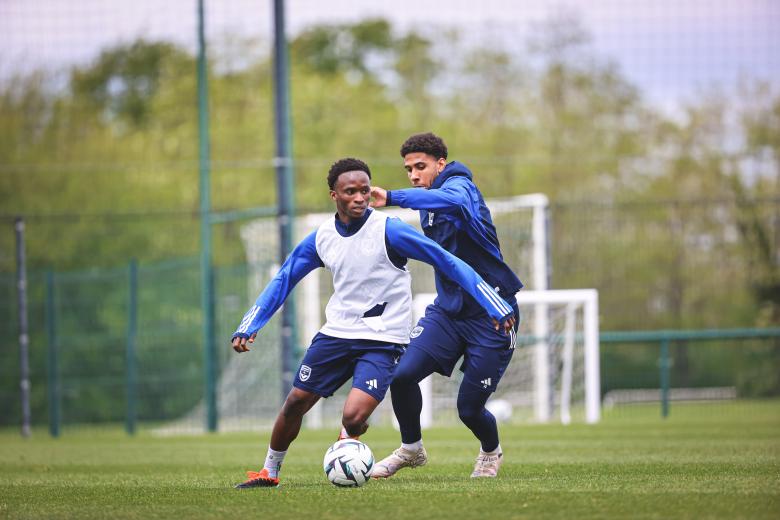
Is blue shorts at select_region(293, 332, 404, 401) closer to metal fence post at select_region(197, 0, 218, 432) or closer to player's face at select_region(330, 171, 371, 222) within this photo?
player's face at select_region(330, 171, 371, 222)

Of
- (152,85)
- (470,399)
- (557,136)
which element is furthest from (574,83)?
(470,399)

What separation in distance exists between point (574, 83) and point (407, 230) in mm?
25595

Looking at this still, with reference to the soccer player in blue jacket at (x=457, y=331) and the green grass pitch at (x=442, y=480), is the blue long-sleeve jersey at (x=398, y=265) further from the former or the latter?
the green grass pitch at (x=442, y=480)

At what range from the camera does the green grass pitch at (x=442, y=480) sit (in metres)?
6.47

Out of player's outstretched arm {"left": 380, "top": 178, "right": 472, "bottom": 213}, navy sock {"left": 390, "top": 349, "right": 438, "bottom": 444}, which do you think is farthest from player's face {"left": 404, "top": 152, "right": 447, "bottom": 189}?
navy sock {"left": 390, "top": 349, "right": 438, "bottom": 444}

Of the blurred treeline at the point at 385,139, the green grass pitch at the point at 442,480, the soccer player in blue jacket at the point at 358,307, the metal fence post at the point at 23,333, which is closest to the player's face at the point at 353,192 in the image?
the soccer player in blue jacket at the point at 358,307

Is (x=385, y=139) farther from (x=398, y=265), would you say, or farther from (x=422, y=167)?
(x=398, y=265)

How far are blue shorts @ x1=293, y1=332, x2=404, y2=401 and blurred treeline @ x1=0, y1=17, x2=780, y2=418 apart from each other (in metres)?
13.8

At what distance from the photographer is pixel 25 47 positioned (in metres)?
21.8

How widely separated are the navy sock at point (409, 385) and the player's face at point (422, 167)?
1.08m

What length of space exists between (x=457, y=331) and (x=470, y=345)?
0.39 feet

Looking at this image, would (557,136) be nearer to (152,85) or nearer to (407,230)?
(152,85)

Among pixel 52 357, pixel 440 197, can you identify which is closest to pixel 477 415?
pixel 440 197

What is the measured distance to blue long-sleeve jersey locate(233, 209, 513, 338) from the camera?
306 inches
